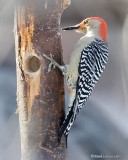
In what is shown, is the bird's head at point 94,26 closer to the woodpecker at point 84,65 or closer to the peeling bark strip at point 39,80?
the woodpecker at point 84,65

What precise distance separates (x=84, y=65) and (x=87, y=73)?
0.03 metres

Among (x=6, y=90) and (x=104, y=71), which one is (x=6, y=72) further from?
(x=104, y=71)

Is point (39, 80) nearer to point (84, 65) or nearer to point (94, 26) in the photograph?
point (84, 65)

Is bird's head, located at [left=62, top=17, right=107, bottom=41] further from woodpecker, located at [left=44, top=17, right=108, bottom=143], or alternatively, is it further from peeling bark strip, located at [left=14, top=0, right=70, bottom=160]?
peeling bark strip, located at [left=14, top=0, right=70, bottom=160]

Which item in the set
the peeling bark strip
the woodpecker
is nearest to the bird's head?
the woodpecker

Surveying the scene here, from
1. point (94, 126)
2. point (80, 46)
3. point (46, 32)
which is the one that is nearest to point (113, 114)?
point (94, 126)

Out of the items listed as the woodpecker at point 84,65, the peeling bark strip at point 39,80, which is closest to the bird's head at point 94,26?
the woodpecker at point 84,65

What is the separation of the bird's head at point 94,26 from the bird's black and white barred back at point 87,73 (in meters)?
0.03

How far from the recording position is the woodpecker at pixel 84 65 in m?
1.21

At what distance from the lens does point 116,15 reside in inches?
47.4

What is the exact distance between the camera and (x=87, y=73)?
4.05ft

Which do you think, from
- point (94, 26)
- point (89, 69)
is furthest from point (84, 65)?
point (94, 26)

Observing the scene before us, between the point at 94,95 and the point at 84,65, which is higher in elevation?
the point at 84,65

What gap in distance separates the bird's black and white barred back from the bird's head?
0.03 meters
